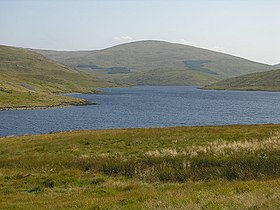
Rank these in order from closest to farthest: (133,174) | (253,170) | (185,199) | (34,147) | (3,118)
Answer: (185,199) → (253,170) → (133,174) → (34,147) → (3,118)

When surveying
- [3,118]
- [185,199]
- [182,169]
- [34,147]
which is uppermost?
[185,199]

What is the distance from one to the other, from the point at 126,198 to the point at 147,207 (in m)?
3.27

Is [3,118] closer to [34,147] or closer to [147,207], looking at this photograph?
[34,147]

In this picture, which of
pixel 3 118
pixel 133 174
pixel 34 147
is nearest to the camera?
pixel 133 174

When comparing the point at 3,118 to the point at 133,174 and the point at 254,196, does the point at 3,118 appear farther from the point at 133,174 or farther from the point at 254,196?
the point at 254,196

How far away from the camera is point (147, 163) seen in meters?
29.2

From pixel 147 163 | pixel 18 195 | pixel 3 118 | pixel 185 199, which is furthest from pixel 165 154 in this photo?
pixel 3 118

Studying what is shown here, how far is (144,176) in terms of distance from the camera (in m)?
25.9

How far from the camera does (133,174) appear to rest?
2714cm

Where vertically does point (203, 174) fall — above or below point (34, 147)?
above

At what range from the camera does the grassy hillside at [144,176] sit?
16031mm

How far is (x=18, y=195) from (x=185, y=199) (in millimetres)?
11279

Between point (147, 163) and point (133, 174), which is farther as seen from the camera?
point (147, 163)

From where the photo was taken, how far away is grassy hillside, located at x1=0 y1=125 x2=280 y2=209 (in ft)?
52.6
